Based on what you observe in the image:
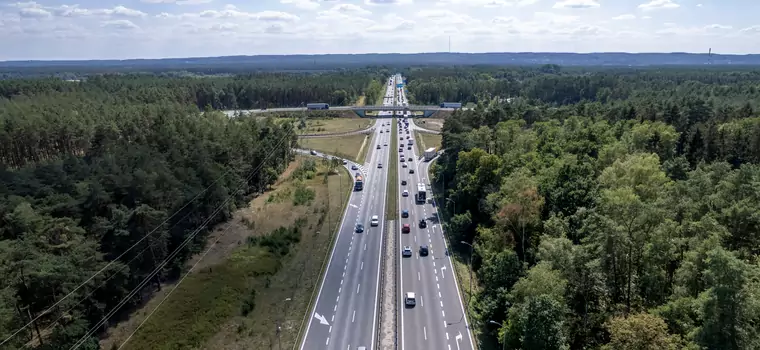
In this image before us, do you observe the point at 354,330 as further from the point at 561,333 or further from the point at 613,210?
the point at 613,210

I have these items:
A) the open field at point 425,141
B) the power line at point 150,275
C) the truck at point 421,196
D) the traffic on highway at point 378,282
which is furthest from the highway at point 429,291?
the open field at point 425,141

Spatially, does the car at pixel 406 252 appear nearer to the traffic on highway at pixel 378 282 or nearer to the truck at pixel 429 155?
the traffic on highway at pixel 378 282

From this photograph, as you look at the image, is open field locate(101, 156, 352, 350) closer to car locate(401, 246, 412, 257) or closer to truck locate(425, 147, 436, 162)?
car locate(401, 246, 412, 257)

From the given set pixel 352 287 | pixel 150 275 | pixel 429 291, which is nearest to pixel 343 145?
pixel 352 287

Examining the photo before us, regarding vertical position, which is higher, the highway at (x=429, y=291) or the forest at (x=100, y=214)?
the forest at (x=100, y=214)

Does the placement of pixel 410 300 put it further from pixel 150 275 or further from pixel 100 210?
pixel 100 210

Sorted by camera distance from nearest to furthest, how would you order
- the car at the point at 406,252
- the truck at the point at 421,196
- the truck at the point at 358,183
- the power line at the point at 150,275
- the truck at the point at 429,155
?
the power line at the point at 150,275 < the car at the point at 406,252 < the truck at the point at 421,196 < the truck at the point at 358,183 < the truck at the point at 429,155
